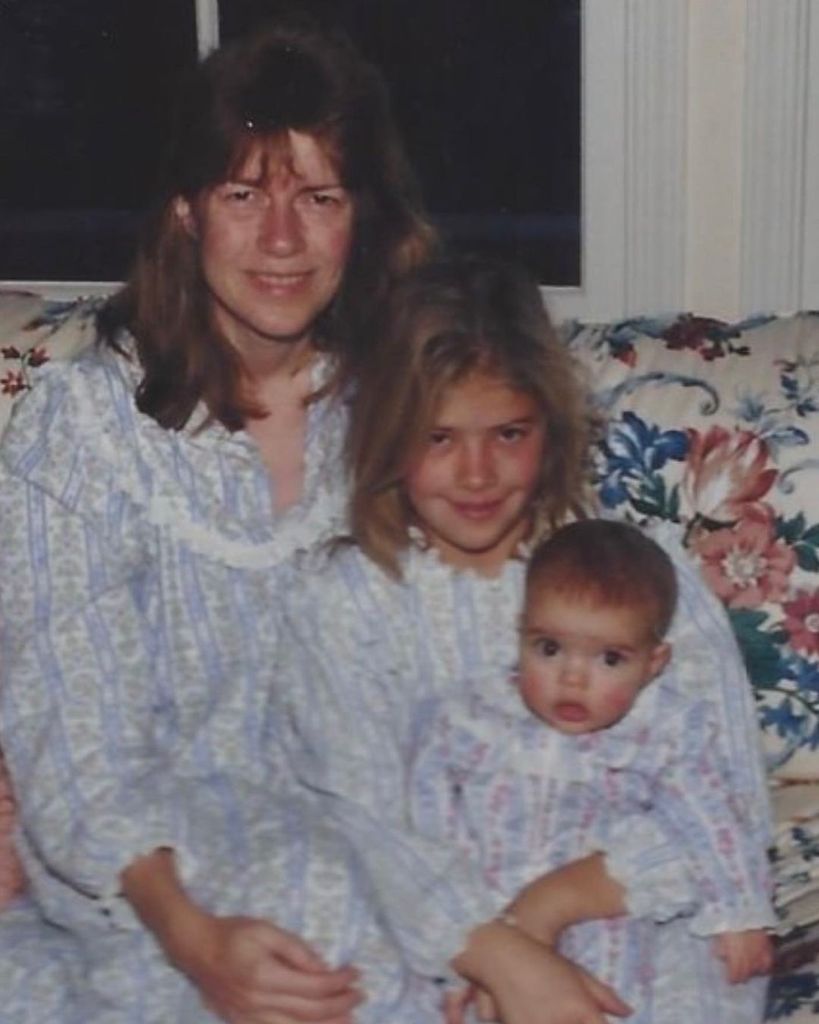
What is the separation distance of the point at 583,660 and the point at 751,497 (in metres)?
0.45

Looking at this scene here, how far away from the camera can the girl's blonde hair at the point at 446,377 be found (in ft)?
6.09

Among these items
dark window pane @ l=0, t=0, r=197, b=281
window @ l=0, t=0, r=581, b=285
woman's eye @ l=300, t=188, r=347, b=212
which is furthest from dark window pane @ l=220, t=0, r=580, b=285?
woman's eye @ l=300, t=188, r=347, b=212

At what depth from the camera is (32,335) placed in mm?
2330

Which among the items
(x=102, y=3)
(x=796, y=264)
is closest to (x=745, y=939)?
(x=796, y=264)

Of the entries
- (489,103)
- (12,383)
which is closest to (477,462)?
(12,383)

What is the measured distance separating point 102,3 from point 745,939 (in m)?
1.67

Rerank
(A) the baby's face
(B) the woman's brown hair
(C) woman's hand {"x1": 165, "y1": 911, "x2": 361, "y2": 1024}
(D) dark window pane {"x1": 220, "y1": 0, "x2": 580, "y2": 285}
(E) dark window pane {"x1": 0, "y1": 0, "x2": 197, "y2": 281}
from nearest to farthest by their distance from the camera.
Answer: (C) woman's hand {"x1": 165, "y1": 911, "x2": 361, "y2": 1024} → (A) the baby's face → (B) the woman's brown hair → (D) dark window pane {"x1": 220, "y1": 0, "x2": 580, "y2": 285} → (E) dark window pane {"x1": 0, "y1": 0, "x2": 197, "y2": 281}

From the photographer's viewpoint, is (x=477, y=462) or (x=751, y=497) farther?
(x=751, y=497)

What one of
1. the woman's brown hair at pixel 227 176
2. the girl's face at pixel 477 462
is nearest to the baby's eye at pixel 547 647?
the girl's face at pixel 477 462

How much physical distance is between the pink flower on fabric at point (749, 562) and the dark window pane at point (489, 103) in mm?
790

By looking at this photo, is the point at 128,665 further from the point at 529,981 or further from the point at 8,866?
the point at 529,981

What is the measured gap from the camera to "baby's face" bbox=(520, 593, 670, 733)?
1.80 meters

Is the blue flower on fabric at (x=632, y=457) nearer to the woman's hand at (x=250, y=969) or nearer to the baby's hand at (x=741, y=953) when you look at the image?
the baby's hand at (x=741, y=953)

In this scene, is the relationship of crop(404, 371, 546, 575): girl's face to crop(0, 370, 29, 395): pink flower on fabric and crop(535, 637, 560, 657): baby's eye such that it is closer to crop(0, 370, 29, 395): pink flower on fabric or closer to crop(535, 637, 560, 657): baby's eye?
crop(535, 637, 560, 657): baby's eye
